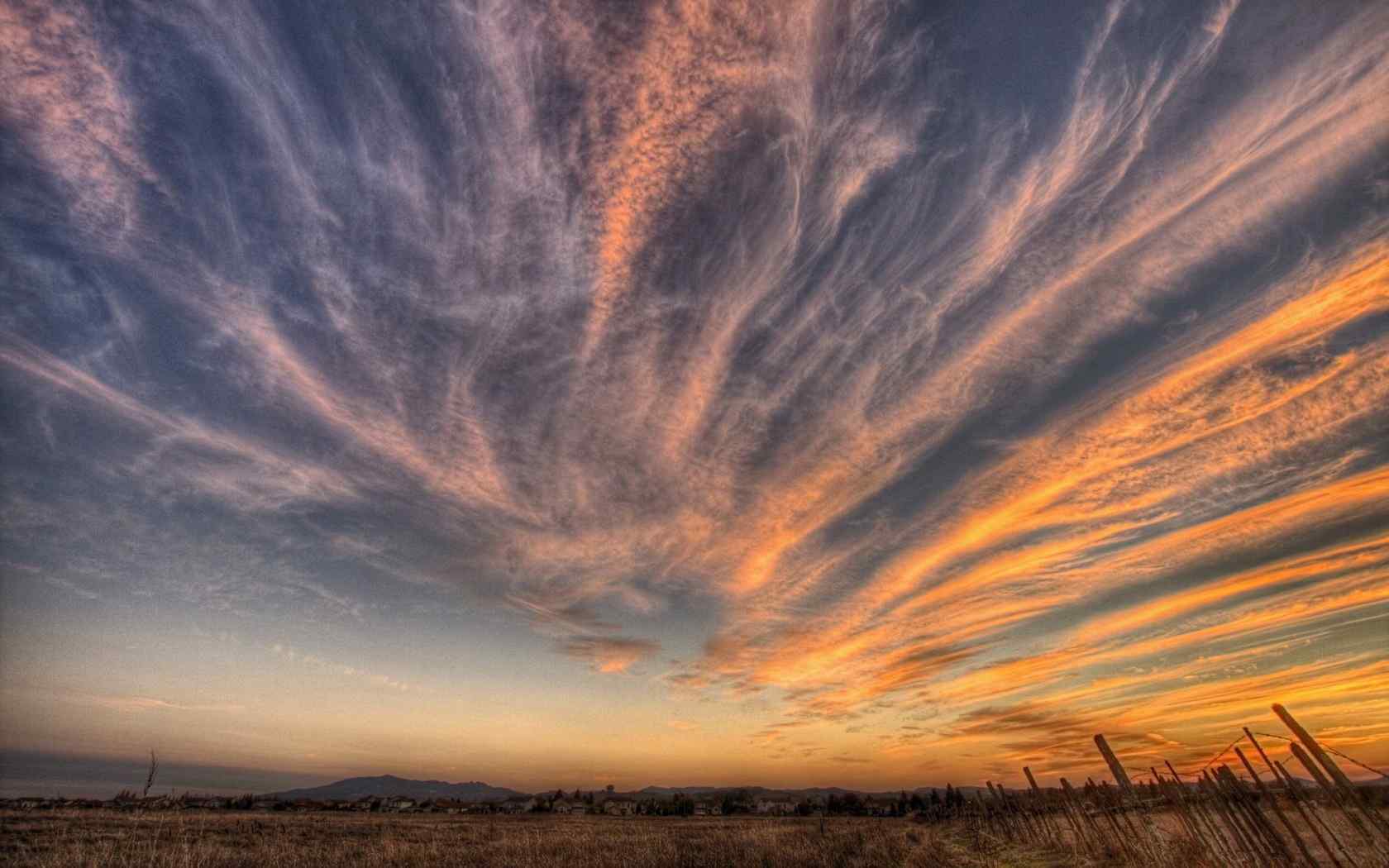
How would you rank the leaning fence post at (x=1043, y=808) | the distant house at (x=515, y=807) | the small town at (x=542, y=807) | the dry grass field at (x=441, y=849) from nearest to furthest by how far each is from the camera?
the dry grass field at (x=441, y=849) → the leaning fence post at (x=1043, y=808) → the small town at (x=542, y=807) → the distant house at (x=515, y=807)

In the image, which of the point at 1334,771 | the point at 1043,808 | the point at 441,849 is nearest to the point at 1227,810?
the point at 1334,771

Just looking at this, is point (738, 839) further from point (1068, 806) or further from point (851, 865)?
point (1068, 806)

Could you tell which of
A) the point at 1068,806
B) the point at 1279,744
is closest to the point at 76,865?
the point at 1279,744

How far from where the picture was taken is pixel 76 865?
13992 millimetres

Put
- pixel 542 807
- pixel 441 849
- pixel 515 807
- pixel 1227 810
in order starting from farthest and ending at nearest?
pixel 515 807 < pixel 542 807 < pixel 441 849 < pixel 1227 810

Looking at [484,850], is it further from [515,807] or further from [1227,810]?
[515,807]

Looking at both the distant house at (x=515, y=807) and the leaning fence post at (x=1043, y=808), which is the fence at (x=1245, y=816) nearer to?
the leaning fence post at (x=1043, y=808)

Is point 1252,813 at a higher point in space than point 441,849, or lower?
higher

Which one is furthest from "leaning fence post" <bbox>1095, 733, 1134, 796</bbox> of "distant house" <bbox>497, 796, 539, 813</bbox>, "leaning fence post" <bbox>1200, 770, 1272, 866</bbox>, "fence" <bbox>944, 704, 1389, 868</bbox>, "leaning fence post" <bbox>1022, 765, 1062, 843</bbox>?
"distant house" <bbox>497, 796, 539, 813</bbox>

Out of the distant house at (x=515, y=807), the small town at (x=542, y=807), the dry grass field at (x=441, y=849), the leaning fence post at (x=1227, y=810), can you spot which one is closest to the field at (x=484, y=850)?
the dry grass field at (x=441, y=849)

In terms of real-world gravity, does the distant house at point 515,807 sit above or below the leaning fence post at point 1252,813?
above

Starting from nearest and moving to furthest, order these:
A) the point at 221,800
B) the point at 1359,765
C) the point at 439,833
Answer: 1. the point at 1359,765
2. the point at 439,833
3. the point at 221,800

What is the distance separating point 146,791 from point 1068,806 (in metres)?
37.7

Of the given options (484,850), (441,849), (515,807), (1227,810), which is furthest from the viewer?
(515,807)
